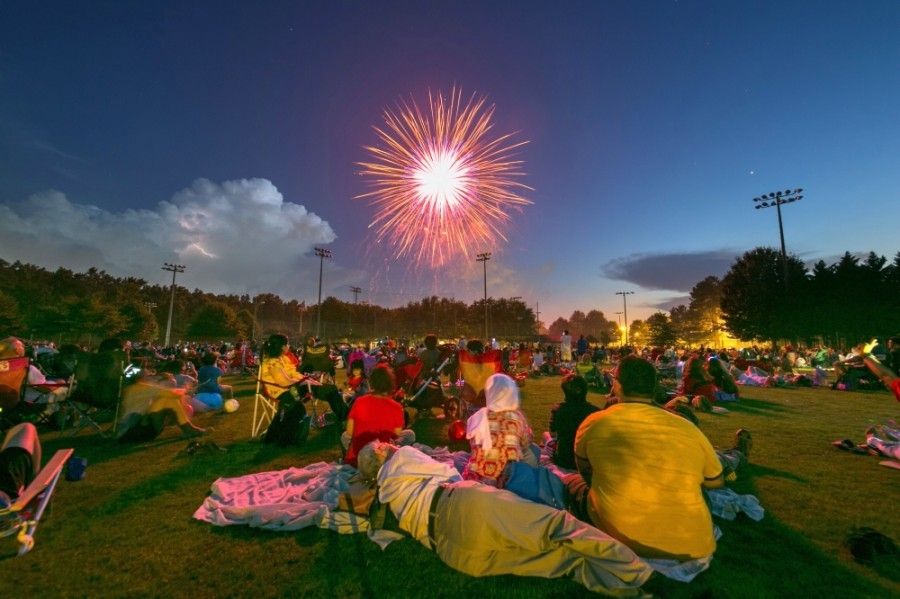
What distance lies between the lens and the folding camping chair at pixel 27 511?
3262mm

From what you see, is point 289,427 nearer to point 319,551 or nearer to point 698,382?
point 319,551

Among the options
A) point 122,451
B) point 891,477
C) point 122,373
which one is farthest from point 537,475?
point 122,373

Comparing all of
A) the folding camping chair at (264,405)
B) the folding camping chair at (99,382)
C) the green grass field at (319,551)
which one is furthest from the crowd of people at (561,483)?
the folding camping chair at (99,382)

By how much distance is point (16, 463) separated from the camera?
11.5ft

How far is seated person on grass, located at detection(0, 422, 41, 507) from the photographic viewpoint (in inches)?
136

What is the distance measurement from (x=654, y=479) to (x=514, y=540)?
3.74 feet

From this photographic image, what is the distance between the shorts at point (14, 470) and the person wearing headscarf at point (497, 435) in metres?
4.20

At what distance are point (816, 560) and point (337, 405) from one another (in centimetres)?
744

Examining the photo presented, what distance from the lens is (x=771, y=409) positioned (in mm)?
10773

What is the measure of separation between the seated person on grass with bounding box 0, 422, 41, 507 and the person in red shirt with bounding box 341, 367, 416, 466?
9.93 ft

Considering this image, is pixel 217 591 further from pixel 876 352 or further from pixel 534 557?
pixel 876 352

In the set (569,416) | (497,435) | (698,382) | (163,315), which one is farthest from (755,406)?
(163,315)

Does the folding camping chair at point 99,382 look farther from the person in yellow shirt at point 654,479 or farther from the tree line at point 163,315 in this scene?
the tree line at point 163,315

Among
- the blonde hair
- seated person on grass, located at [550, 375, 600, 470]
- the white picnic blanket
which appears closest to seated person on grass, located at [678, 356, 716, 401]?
seated person on grass, located at [550, 375, 600, 470]
